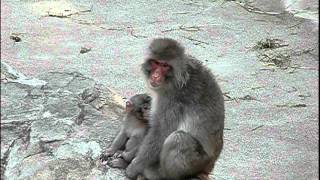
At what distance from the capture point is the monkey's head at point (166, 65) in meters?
4.43

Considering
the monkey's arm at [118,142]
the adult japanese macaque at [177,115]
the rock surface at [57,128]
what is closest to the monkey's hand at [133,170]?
the adult japanese macaque at [177,115]

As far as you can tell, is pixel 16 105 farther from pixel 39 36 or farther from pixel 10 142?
pixel 39 36

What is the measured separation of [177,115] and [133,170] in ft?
1.51

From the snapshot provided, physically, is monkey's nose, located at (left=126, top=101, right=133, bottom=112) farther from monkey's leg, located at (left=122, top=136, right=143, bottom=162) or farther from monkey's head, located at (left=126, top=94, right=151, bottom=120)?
monkey's leg, located at (left=122, top=136, right=143, bottom=162)

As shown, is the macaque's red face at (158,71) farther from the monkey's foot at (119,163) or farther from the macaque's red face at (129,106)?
the monkey's foot at (119,163)

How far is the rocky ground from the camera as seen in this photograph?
490cm

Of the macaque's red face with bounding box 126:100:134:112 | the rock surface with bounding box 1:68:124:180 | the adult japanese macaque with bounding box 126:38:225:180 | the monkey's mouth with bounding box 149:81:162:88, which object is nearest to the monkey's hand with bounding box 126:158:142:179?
the adult japanese macaque with bounding box 126:38:225:180

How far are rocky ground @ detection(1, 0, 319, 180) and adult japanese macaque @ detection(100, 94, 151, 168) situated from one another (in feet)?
0.27

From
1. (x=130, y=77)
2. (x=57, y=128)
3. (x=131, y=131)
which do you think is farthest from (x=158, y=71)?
(x=130, y=77)

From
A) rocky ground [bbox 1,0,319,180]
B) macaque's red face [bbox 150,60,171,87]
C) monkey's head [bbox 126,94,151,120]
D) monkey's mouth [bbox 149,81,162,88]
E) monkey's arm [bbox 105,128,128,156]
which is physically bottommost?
rocky ground [bbox 1,0,319,180]

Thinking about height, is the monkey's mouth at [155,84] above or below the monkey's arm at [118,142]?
above

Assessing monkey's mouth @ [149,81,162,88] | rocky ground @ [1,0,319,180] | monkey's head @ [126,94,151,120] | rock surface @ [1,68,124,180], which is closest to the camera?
monkey's mouth @ [149,81,162,88]

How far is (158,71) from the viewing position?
449 cm

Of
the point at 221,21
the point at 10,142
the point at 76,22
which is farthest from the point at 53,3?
the point at 10,142
